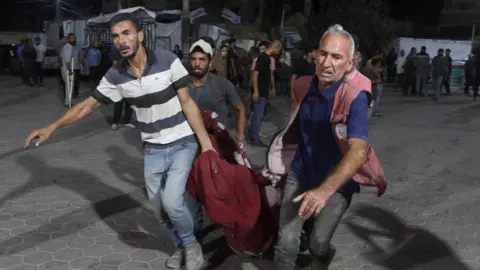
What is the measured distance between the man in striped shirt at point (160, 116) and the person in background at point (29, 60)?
1589 cm

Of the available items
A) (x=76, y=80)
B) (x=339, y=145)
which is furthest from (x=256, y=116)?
(x=76, y=80)

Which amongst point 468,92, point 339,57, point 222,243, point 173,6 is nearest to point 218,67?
point 222,243

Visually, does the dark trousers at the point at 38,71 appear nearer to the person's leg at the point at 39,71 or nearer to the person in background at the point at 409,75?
the person's leg at the point at 39,71

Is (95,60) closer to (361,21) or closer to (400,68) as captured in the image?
(400,68)

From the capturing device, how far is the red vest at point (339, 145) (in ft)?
9.47

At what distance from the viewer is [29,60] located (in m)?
18.2

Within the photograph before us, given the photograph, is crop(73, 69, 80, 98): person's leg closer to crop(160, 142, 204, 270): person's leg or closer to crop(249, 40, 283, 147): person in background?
crop(249, 40, 283, 147): person in background

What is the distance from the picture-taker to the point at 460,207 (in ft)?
18.6

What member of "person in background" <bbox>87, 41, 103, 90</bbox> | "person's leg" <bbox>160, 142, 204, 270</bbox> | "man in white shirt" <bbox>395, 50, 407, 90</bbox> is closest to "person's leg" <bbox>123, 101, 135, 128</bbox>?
"person in background" <bbox>87, 41, 103, 90</bbox>

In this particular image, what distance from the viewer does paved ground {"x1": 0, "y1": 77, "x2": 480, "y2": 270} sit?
429 centimetres

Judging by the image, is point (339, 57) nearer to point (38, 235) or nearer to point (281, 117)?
point (38, 235)

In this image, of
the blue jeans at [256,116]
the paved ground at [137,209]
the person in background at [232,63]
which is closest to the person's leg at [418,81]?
the person in background at [232,63]

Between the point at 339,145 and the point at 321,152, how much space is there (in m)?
0.16

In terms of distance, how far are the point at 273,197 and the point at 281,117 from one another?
28.0 ft
